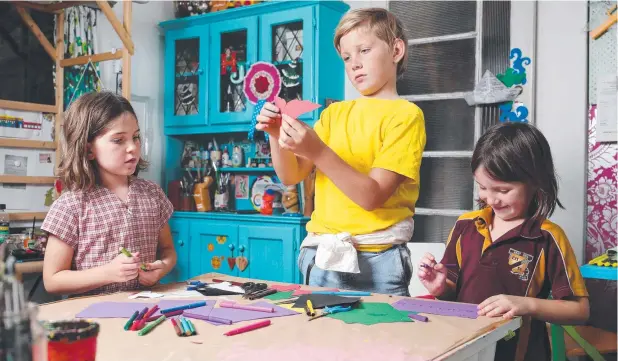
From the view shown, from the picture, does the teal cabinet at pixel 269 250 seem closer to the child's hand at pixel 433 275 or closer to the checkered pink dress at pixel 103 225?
the checkered pink dress at pixel 103 225

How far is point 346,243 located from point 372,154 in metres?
0.25

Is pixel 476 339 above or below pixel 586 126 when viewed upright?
below

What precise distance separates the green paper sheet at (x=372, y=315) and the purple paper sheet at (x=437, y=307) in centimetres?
4

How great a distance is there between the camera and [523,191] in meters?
1.44

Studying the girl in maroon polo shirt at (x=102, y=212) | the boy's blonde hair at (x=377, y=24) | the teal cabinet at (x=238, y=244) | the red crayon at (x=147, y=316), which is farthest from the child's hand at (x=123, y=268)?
the teal cabinet at (x=238, y=244)

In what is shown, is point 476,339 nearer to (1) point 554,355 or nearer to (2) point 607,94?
(1) point 554,355

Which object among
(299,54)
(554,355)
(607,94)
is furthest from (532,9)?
(554,355)

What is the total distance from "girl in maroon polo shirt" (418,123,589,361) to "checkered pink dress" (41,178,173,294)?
751mm

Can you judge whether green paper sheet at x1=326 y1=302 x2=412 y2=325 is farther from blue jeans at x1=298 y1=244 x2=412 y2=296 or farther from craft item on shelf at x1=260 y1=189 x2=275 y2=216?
craft item on shelf at x1=260 y1=189 x2=275 y2=216

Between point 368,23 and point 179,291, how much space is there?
81 cm

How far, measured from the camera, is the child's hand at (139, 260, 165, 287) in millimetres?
1416

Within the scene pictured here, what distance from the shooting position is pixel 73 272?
4.51 feet

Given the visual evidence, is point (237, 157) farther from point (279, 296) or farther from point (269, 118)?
point (279, 296)

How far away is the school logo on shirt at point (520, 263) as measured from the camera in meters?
1.40
